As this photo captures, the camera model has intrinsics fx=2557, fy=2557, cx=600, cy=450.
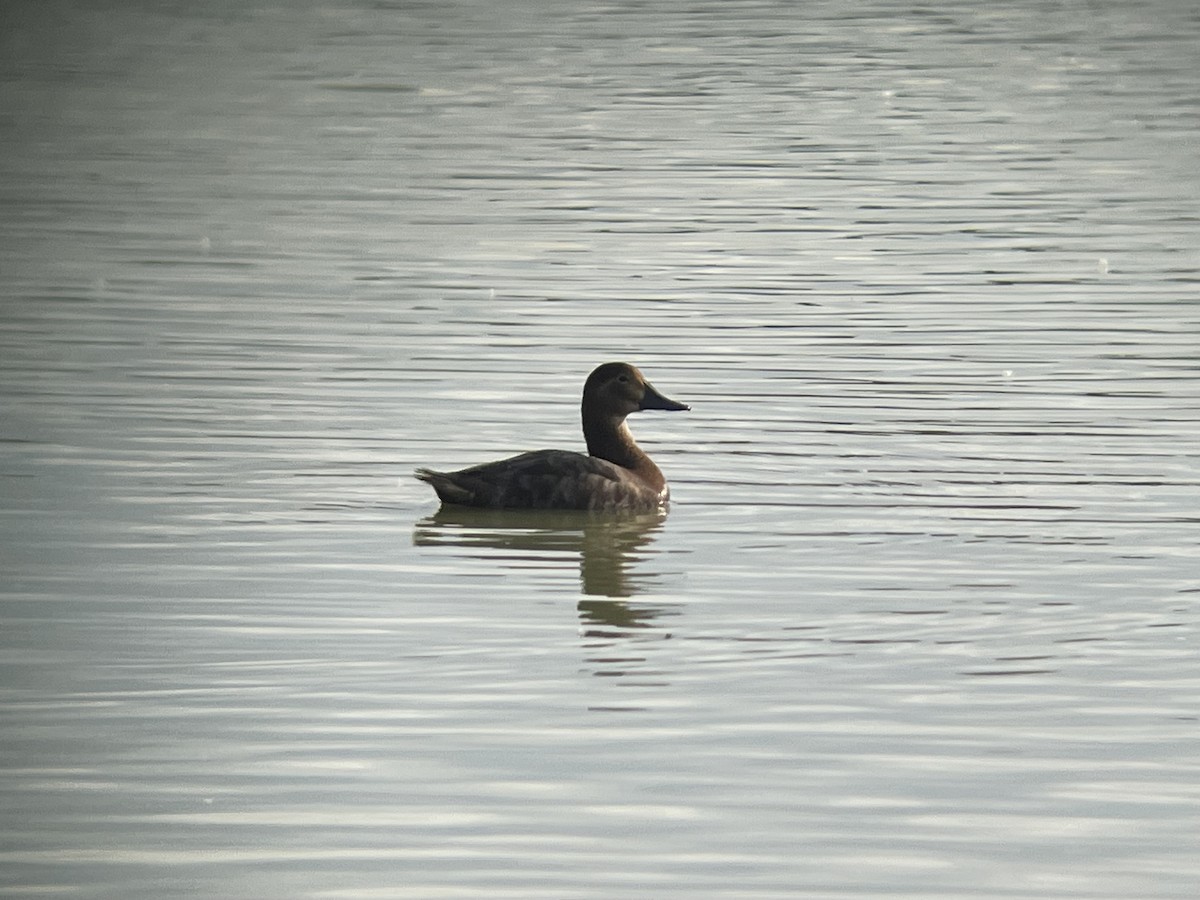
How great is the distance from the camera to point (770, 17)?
159ft

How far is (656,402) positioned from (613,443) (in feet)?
1.21

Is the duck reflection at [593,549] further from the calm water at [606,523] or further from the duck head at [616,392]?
the duck head at [616,392]

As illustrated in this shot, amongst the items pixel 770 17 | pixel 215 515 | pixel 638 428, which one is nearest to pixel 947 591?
pixel 215 515

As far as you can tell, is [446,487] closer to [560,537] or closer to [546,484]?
[546,484]

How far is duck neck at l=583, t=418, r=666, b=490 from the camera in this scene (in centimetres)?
1323

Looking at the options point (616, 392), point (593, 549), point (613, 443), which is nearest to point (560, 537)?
point (593, 549)

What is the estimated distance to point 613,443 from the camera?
529 inches

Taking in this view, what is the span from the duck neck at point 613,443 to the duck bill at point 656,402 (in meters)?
0.17

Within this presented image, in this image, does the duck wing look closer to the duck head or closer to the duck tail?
the duck tail

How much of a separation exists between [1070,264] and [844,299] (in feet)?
8.76

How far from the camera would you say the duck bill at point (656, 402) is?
1359cm

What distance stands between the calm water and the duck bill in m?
0.45

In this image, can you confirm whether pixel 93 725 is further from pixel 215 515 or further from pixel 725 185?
pixel 725 185

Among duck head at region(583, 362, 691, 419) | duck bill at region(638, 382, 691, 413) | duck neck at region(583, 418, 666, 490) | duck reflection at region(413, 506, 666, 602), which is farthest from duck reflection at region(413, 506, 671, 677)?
duck bill at region(638, 382, 691, 413)
